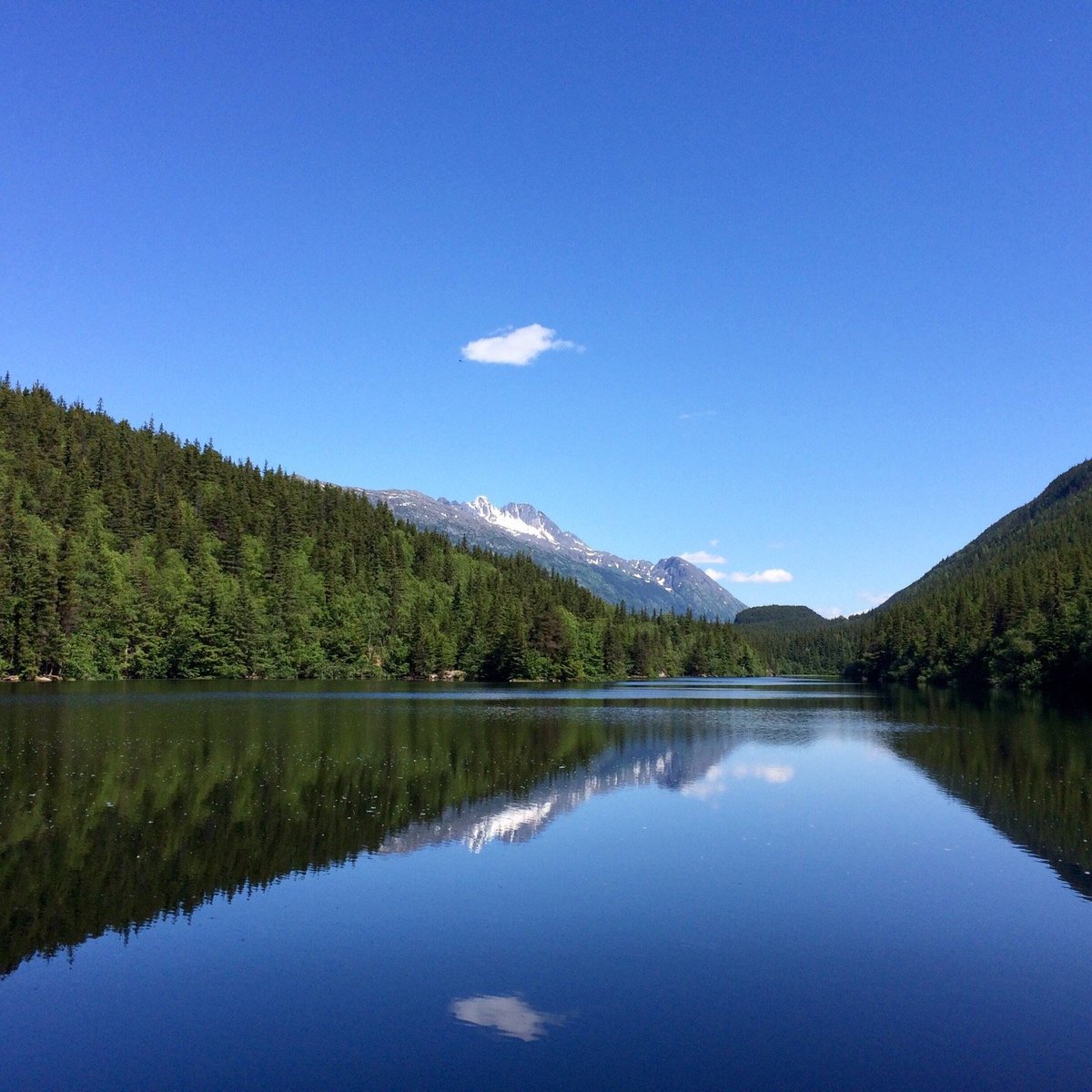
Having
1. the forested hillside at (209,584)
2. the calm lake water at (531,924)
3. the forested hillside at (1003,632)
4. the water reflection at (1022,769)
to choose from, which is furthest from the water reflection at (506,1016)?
the forested hillside at (209,584)

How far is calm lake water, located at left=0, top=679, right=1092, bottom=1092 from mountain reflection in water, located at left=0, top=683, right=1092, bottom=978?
0.65ft

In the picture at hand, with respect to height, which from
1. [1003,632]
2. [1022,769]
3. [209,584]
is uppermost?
[209,584]

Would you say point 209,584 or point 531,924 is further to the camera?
point 209,584

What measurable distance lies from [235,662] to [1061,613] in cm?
11885

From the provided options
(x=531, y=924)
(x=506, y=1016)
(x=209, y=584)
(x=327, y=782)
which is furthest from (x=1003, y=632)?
(x=506, y=1016)

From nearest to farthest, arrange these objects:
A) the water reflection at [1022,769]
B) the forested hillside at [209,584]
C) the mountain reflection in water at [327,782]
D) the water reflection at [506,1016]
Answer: the water reflection at [506,1016], the mountain reflection in water at [327,782], the water reflection at [1022,769], the forested hillside at [209,584]

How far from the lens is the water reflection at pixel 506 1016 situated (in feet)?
46.7

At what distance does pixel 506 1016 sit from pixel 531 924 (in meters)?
5.13

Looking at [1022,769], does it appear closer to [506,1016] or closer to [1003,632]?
[506,1016]

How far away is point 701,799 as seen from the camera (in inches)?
1448

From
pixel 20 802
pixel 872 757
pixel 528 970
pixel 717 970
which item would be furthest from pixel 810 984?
pixel 872 757

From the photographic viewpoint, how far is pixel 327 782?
1438 inches

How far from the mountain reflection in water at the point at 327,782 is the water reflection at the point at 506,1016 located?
0.39 feet

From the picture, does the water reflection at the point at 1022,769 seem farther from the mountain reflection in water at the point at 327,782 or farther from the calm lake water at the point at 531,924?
the calm lake water at the point at 531,924
